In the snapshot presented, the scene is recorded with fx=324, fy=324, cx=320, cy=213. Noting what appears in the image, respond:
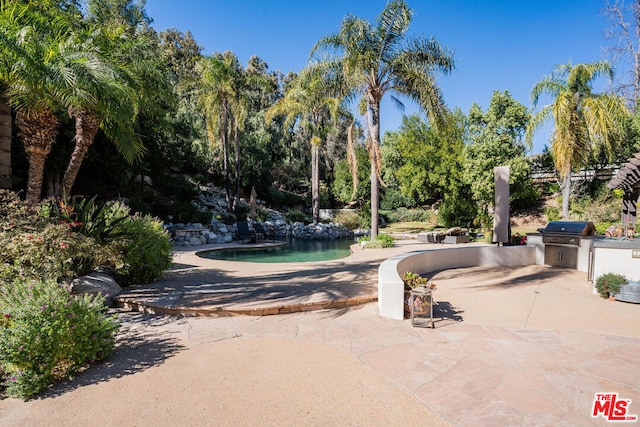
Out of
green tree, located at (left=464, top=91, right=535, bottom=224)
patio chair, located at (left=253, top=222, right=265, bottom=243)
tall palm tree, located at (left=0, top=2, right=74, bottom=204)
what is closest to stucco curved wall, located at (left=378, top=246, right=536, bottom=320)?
tall palm tree, located at (left=0, top=2, right=74, bottom=204)

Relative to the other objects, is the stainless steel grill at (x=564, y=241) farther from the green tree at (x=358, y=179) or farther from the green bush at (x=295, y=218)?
the green tree at (x=358, y=179)

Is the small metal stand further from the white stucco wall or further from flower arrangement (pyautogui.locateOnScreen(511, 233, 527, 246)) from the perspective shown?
flower arrangement (pyautogui.locateOnScreen(511, 233, 527, 246))

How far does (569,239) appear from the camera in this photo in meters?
8.90

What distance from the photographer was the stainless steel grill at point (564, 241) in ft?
28.9

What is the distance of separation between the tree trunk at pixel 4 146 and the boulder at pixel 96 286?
230cm

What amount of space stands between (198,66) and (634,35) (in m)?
28.2

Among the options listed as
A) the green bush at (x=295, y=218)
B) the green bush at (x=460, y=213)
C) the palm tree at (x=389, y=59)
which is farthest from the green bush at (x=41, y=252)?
the green bush at (x=460, y=213)

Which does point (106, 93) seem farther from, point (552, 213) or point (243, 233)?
point (552, 213)

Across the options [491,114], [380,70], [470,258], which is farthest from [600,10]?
[470,258]

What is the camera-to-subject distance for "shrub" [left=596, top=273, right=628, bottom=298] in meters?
5.72

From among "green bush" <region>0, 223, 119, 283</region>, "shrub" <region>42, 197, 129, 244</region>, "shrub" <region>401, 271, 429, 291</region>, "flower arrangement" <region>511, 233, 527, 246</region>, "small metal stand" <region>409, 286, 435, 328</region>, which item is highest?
"shrub" <region>42, 197, 129, 244</region>

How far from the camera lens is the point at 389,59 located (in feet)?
40.6

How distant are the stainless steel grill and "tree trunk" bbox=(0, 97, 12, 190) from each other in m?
12.8

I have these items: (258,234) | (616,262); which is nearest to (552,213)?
(616,262)
